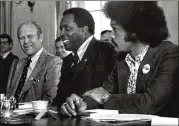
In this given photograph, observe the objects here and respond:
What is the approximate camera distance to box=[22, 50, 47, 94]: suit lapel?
6.55ft

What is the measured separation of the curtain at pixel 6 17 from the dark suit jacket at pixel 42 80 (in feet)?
0.77

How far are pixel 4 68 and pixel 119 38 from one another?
854mm

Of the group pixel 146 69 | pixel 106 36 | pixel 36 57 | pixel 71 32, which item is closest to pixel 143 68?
pixel 146 69

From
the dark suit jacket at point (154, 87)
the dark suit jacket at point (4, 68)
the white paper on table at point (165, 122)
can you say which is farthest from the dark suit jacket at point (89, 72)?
the white paper on table at point (165, 122)

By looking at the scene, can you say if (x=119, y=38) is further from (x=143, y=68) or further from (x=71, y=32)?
(x=71, y=32)

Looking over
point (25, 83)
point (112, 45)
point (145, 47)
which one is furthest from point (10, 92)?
point (145, 47)

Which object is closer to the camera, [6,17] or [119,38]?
[119,38]

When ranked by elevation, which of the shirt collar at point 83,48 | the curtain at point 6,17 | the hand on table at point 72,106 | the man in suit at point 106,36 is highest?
the curtain at point 6,17

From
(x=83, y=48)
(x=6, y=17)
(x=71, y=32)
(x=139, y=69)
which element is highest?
(x=6, y=17)

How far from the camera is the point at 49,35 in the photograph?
6.41 feet

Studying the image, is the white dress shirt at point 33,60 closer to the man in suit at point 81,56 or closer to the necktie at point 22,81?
the necktie at point 22,81

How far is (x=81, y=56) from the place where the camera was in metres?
1.92

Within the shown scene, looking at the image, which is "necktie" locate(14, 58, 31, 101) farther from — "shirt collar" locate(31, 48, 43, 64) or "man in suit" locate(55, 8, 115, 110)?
"man in suit" locate(55, 8, 115, 110)

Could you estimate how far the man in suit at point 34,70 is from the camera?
1944 mm
